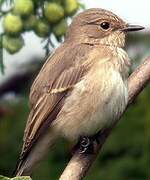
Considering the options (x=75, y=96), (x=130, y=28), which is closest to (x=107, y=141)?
(x=130, y=28)

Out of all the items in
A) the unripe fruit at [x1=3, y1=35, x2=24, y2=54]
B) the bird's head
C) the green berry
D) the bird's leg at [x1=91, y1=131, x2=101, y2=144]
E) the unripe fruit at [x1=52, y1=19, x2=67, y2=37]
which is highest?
the green berry

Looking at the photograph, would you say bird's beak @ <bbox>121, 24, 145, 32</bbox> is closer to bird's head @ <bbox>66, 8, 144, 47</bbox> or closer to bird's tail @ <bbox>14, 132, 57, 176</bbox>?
bird's head @ <bbox>66, 8, 144, 47</bbox>

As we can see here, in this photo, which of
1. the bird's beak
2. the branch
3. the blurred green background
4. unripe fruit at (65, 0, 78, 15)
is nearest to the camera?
the branch

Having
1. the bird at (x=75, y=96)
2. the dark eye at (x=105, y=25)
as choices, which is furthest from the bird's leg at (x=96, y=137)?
the dark eye at (x=105, y=25)

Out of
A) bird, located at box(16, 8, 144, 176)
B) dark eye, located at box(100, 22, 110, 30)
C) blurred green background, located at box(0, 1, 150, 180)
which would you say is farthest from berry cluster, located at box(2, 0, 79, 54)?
blurred green background, located at box(0, 1, 150, 180)

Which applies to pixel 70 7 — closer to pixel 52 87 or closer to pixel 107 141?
pixel 52 87

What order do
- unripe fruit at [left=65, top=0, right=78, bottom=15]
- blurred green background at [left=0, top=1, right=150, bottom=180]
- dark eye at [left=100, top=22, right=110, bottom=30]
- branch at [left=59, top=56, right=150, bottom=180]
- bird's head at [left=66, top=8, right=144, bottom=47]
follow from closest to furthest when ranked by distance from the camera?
branch at [left=59, top=56, right=150, bottom=180] < unripe fruit at [left=65, top=0, right=78, bottom=15] < bird's head at [left=66, top=8, right=144, bottom=47] < dark eye at [left=100, top=22, right=110, bottom=30] < blurred green background at [left=0, top=1, right=150, bottom=180]

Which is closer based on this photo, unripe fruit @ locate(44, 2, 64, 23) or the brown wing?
unripe fruit @ locate(44, 2, 64, 23)
